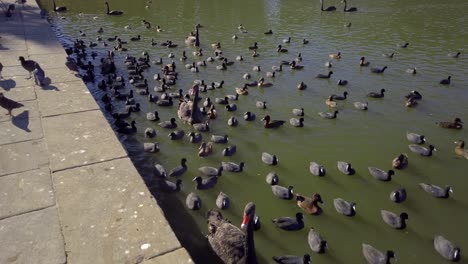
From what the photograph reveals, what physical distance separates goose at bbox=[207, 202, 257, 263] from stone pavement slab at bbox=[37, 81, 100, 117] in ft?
16.4

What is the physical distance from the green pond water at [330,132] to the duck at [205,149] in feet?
0.53

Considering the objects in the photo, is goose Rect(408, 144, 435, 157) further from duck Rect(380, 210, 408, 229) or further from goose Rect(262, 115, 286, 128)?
goose Rect(262, 115, 286, 128)

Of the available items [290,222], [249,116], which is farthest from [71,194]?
[249,116]

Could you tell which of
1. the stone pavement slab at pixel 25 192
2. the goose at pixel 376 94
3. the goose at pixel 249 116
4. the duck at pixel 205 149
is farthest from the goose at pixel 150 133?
the goose at pixel 376 94

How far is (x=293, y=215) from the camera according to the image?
9547 millimetres

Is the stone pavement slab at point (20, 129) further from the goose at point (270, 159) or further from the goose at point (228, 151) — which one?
the goose at point (270, 159)

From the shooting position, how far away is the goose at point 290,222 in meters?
8.94

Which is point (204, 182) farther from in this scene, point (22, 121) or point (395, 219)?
point (22, 121)

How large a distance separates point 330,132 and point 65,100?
27.8 ft

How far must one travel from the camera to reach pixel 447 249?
27.2ft

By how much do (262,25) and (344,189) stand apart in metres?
21.1

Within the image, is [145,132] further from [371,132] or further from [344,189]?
[371,132]

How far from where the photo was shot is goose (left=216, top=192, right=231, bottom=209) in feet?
31.4

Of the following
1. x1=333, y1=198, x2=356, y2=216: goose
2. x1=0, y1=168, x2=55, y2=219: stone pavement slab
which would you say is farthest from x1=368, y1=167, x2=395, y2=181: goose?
x1=0, y1=168, x2=55, y2=219: stone pavement slab
